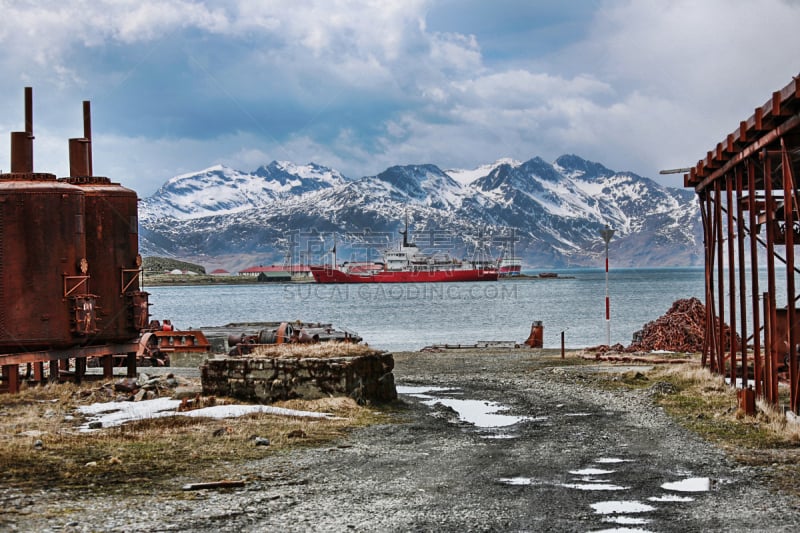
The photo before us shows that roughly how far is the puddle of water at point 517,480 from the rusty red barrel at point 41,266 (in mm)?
12716

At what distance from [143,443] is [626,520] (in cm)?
715

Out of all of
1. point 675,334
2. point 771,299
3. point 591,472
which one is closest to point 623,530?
point 591,472

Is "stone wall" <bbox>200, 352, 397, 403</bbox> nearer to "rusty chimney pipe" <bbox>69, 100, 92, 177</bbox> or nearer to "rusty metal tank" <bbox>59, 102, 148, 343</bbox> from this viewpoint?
"rusty metal tank" <bbox>59, 102, 148, 343</bbox>

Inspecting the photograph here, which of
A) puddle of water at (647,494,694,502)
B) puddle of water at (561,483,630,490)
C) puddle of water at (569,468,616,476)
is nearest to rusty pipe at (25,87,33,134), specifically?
puddle of water at (569,468,616,476)

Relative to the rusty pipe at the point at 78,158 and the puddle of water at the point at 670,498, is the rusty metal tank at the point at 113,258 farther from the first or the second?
the puddle of water at the point at 670,498

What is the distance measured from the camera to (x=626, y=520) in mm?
8648

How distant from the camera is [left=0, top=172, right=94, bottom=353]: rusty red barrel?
2003 cm

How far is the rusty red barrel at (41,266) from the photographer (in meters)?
20.0

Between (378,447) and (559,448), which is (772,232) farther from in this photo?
(378,447)

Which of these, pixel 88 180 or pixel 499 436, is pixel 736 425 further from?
pixel 88 180

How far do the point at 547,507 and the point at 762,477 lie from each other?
2831 millimetres

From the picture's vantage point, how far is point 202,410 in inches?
650

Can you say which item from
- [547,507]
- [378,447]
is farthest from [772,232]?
[547,507]

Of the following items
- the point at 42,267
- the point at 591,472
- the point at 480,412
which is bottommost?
the point at 480,412
